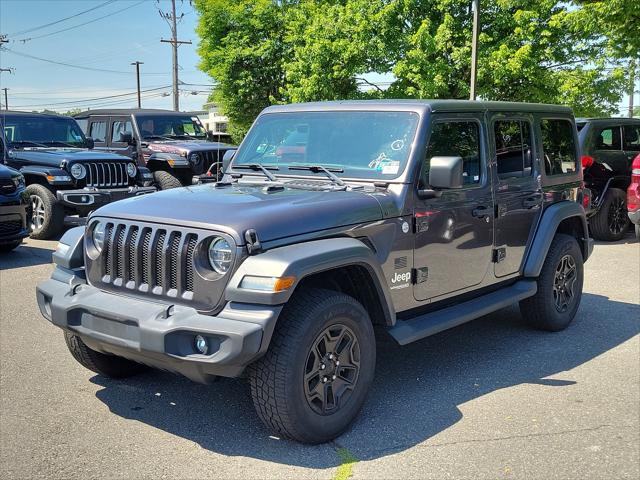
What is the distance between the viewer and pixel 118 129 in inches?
553

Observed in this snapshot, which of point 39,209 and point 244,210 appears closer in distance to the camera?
point 244,210

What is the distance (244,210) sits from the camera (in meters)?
3.66

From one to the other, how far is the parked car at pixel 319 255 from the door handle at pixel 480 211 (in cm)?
1

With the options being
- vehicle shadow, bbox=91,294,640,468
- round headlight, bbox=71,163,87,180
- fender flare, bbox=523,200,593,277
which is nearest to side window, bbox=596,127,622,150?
vehicle shadow, bbox=91,294,640,468

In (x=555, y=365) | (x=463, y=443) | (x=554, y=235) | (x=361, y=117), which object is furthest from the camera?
(x=554, y=235)

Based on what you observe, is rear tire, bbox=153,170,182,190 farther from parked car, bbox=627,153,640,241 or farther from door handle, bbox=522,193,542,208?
door handle, bbox=522,193,542,208

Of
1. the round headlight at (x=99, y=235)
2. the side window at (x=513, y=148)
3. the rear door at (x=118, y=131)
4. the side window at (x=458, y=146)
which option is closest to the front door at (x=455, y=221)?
the side window at (x=458, y=146)

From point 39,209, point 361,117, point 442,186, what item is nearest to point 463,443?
point 442,186

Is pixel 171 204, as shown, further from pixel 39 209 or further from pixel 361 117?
pixel 39 209

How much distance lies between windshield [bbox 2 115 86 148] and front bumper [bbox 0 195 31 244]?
2.89m

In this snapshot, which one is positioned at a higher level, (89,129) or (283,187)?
(89,129)

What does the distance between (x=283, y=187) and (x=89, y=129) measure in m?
11.4

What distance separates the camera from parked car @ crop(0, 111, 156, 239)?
33.5 feet

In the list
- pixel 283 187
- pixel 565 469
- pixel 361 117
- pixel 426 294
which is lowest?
pixel 565 469
